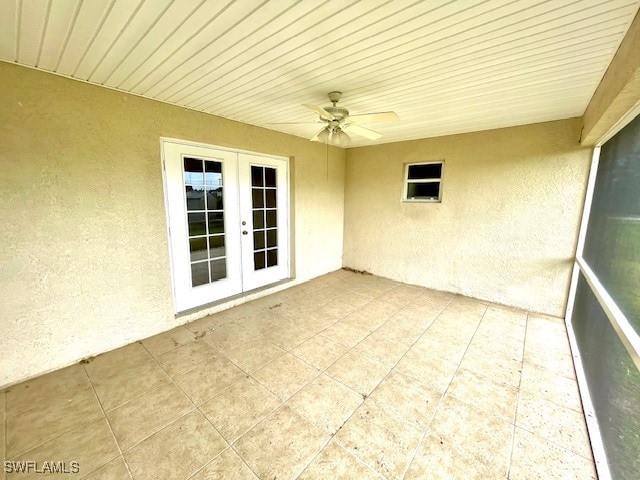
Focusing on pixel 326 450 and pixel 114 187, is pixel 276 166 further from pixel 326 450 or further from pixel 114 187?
pixel 326 450

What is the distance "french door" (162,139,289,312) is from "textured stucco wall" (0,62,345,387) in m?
0.20

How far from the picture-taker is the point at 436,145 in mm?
3811

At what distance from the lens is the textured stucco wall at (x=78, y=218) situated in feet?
6.32

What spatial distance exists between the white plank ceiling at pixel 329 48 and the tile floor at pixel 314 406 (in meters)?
2.36

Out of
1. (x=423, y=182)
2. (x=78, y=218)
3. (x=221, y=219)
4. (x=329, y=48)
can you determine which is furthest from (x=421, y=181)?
(x=78, y=218)

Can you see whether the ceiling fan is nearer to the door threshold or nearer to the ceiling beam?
the ceiling beam

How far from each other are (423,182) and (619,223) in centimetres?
235

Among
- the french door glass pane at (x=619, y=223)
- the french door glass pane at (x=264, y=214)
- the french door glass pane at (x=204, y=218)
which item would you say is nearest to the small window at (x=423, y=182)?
the french door glass pane at (x=619, y=223)

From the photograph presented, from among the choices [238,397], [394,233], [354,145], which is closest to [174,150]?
[238,397]

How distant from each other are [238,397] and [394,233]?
3.37 m

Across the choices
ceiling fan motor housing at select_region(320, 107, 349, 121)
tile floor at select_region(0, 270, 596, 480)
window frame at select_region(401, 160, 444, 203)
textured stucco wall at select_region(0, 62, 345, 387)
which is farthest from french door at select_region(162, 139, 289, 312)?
window frame at select_region(401, 160, 444, 203)

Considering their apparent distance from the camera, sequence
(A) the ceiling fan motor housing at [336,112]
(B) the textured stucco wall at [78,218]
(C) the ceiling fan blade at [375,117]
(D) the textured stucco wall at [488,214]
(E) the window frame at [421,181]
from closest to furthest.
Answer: (B) the textured stucco wall at [78,218] → (C) the ceiling fan blade at [375,117] → (A) the ceiling fan motor housing at [336,112] → (D) the textured stucco wall at [488,214] → (E) the window frame at [421,181]

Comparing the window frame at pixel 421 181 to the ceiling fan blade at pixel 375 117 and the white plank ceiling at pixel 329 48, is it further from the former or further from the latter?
the ceiling fan blade at pixel 375 117

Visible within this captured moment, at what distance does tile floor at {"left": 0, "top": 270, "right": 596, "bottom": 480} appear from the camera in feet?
4.71
